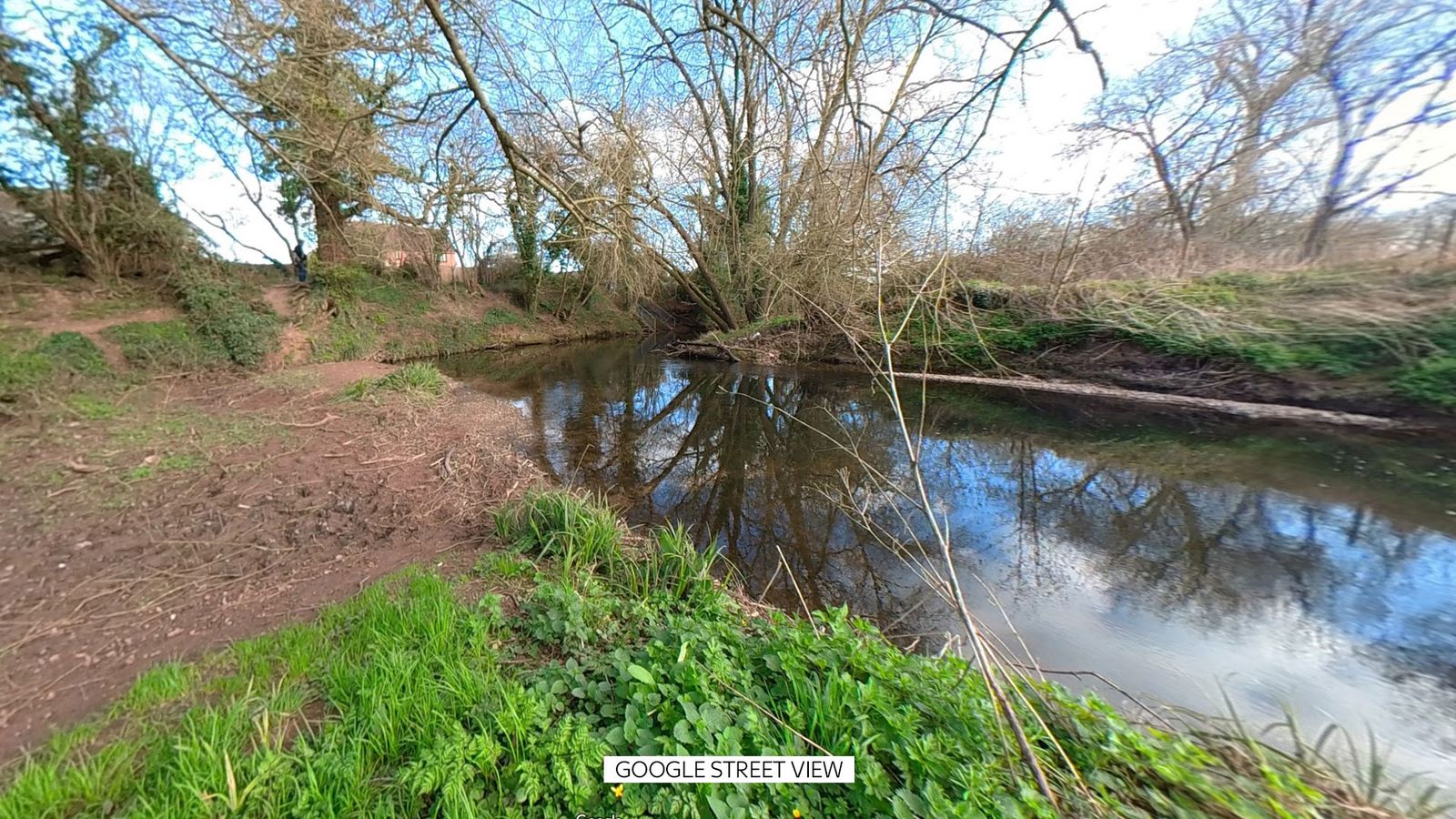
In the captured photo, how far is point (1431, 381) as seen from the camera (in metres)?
6.34

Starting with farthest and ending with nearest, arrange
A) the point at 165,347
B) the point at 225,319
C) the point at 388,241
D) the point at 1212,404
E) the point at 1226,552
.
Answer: the point at 388,241
the point at 225,319
the point at 1212,404
the point at 165,347
the point at 1226,552

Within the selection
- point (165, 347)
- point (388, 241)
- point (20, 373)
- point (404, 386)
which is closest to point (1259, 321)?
point (404, 386)

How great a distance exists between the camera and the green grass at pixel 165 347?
7117mm

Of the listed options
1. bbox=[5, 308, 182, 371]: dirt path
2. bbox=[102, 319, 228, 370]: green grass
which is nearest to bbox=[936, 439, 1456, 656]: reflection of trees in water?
bbox=[102, 319, 228, 370]: green grass

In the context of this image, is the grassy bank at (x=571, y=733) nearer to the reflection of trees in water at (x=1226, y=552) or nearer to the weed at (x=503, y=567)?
the weed at (x=503, y=567)

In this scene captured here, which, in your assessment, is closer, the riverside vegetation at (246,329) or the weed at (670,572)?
the weed at (670,572)

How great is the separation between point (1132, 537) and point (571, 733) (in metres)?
5.23

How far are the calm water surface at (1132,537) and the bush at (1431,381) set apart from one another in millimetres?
1099

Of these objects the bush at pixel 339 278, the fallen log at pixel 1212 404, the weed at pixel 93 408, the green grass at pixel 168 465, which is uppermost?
the bush at pixel 339 278

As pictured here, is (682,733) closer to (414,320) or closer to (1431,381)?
(1431,381)

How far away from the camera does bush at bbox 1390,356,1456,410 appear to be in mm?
6250

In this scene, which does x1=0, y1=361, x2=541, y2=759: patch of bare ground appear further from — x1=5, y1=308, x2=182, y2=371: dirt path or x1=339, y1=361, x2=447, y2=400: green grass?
x1=5, y1=308, x2=182, y2=371: dirt path

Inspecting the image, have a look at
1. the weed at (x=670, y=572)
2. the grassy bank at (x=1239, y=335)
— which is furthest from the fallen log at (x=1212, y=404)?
the weed at (x=670, y=572)

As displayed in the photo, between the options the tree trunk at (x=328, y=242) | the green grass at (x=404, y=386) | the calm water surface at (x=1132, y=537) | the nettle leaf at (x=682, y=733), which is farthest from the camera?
the tree trunk at (x=328, y=242)
